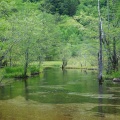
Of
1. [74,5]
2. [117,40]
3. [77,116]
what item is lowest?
[77,116]

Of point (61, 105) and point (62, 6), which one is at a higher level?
point (62, 6)

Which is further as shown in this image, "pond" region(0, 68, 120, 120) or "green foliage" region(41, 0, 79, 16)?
"green foliage" region(41, 0, 79, 16)

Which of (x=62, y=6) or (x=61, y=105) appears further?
(x=62, y=6)

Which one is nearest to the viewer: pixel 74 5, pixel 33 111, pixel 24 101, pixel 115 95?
pixel 33 111

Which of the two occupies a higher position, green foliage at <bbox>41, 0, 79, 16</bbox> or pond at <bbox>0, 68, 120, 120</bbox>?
green foliage at <bbox>41, 0, 79, 16</bbox>

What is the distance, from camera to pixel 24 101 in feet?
96.1

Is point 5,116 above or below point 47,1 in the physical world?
below

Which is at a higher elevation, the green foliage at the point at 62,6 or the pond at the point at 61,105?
the green foliage at the point at 62,6

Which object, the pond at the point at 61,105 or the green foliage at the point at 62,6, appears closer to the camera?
the pond at the point at 61,105

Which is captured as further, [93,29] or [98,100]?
[93,29]

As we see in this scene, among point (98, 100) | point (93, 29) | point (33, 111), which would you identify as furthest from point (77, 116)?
point (93, 29)

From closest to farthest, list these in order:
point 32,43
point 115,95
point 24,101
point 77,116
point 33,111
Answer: point 77,116
point 33,111
point 24,101
point 115,95
point 32,43

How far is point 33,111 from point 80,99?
7.16 m

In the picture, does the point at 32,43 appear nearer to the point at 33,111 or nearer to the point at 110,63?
the point at 110,63
